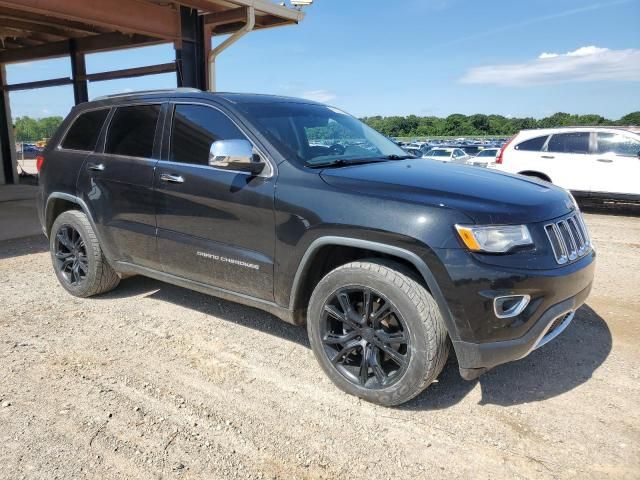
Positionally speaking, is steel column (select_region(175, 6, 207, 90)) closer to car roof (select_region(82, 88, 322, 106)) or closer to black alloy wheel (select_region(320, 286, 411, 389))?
car roof (select_region(82, 88, 322, 106))

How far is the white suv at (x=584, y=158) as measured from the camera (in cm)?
1014

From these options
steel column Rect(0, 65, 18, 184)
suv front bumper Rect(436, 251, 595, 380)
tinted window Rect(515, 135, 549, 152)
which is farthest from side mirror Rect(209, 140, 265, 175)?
steel column Rect(0, 65, 18, 184)

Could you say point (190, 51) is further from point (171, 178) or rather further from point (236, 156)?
point (236, 156)

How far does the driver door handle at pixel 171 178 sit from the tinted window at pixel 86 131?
3.73ft

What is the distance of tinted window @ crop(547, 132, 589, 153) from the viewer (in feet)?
34.7

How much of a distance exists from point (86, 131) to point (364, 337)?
3.36m

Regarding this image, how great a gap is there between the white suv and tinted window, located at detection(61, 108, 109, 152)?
886 centimetres

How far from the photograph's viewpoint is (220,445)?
104 inches

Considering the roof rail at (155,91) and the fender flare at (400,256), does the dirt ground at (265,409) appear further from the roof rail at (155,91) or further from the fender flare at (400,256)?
the roof rail at (155,91)

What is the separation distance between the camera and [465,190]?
2918 mm

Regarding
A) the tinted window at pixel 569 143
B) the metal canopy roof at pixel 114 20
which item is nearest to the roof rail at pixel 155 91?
the metal canopy roof at pixel 114 20

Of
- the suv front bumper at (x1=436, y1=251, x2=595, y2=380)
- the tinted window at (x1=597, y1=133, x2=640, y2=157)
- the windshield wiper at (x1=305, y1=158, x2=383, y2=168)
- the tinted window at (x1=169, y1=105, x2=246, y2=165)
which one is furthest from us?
the tinted window at (x1=597, y1=133, x2=640, y2=157)

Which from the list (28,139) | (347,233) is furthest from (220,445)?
(28,139)

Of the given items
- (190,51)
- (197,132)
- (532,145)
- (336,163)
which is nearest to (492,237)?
(336,163)
